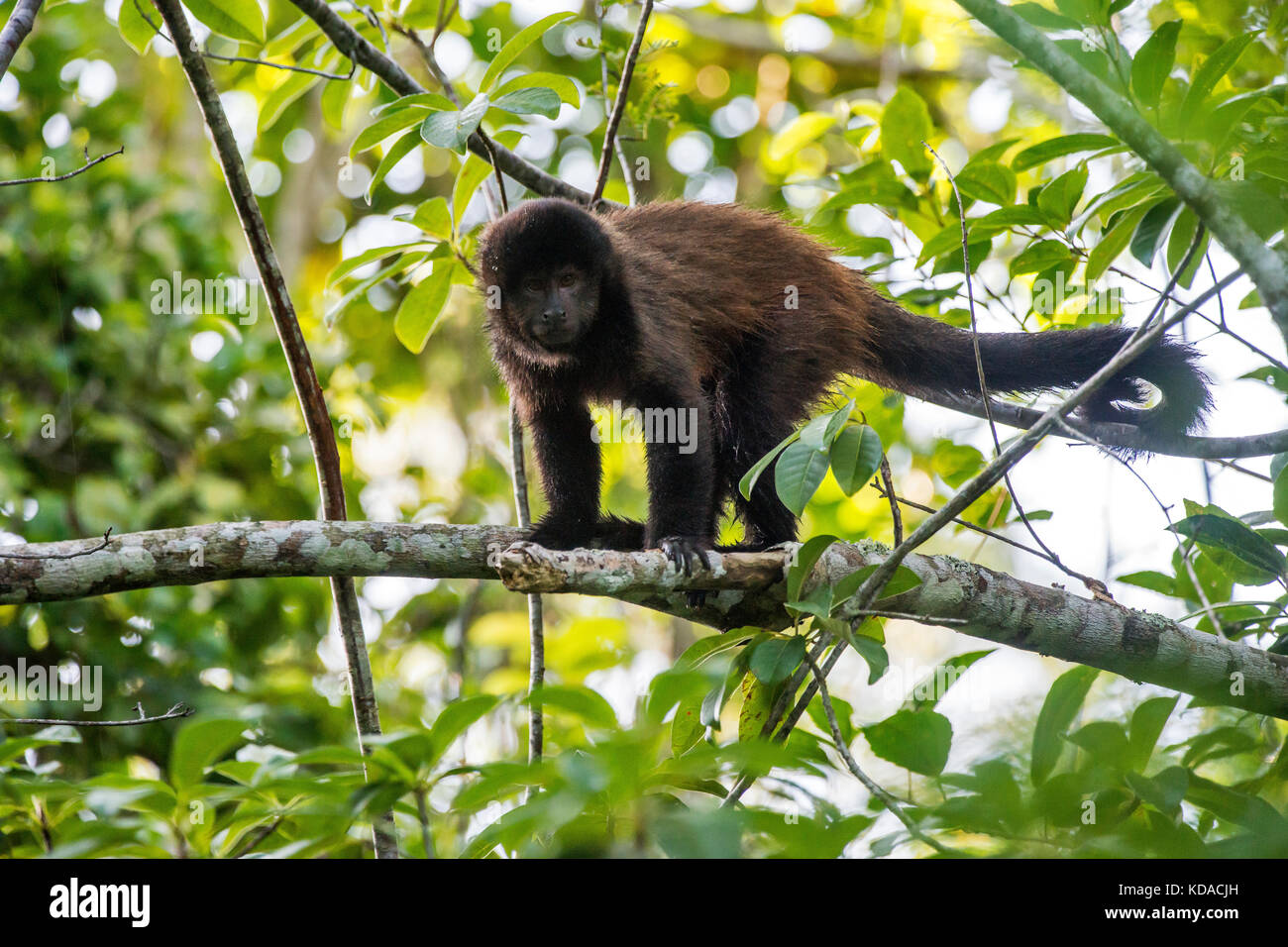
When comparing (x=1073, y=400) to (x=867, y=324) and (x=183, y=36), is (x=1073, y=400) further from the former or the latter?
(x=183, y=36)

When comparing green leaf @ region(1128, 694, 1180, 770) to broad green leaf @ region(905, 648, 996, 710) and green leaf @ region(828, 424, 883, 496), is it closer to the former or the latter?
broad green leaf @ region(905, 648, 996, 710)

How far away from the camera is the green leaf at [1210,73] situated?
10.8ft

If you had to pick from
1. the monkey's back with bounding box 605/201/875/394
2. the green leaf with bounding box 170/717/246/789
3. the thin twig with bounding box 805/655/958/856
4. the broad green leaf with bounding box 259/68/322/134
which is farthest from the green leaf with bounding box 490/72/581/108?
the green leaf with bounding box 170/717/246/789

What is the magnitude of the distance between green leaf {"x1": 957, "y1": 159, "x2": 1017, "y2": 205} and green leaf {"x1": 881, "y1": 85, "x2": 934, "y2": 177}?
1.67 feet

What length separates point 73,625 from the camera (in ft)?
19.1

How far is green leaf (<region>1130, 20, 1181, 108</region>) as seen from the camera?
3283mm

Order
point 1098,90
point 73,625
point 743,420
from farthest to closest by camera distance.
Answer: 1. point 73,625
2. point 743,420
3. point 1098,90

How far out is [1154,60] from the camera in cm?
330

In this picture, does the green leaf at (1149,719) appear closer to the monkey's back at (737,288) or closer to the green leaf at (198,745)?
the green leaf at (198,745)

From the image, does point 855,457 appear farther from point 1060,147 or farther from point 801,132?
point 801,132

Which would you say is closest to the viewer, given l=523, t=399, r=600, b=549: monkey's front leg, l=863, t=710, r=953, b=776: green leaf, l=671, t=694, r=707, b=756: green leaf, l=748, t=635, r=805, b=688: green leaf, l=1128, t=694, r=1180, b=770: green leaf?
l=863, t=710, r=953, b=776: green leaf

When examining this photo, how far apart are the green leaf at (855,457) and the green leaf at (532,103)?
4.92ft

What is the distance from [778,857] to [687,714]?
66.9 inches

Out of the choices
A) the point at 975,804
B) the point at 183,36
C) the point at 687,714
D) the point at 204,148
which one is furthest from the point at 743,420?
the point at 204,148
